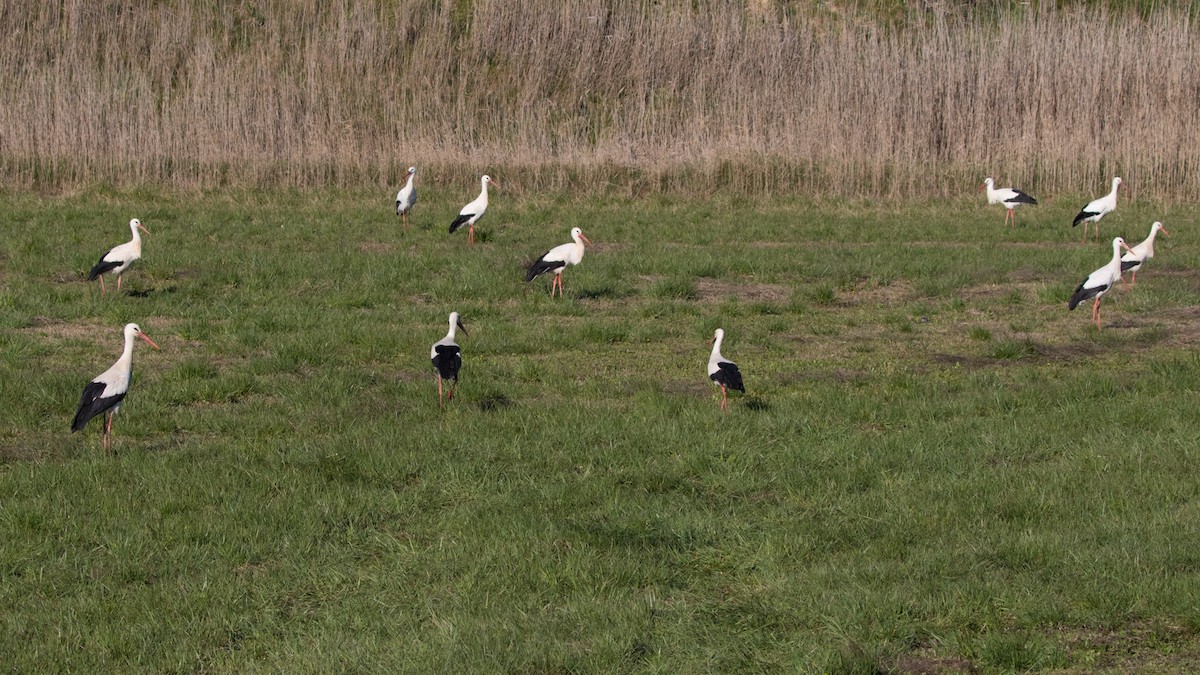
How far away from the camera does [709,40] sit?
78.9 ft

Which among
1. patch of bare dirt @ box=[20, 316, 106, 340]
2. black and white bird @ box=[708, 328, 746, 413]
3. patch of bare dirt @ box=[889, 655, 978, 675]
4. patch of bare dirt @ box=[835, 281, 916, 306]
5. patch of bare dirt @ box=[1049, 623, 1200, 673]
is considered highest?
black and white bird @ box=[708, 328, 746, 413]

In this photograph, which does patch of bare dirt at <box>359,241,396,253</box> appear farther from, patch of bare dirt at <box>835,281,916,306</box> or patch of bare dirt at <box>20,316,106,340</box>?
patch of bare dirt at <box>835,281,916,306</box>

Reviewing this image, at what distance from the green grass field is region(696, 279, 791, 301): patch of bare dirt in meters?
0.10

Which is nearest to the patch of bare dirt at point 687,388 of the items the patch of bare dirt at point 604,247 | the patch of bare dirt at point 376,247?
the patch of bare dirt at point 604,247

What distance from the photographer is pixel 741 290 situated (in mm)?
14008

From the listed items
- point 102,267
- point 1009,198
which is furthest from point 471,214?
point 1009,198

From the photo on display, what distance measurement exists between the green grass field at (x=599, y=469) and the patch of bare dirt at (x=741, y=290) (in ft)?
0.32

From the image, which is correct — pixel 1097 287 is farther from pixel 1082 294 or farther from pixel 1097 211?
pixel 1097 211

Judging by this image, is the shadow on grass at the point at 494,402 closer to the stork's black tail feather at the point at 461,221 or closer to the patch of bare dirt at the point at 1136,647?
the patch of bare dirt at the point at 1136,647

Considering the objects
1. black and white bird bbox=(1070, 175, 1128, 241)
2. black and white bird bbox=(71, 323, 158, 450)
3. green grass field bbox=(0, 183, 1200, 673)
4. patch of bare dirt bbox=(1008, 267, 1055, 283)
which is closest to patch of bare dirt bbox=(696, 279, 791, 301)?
green grass field bbox=(0, 183, 1200, 673)

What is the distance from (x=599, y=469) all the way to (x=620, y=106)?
17.3 meters

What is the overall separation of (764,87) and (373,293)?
1125 centimetres

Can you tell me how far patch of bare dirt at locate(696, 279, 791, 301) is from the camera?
13703 millimetres

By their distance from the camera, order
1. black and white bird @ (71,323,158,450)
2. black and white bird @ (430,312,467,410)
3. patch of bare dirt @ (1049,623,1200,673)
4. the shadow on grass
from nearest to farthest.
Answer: patch of bare dirt @ (1049,623,1200,673) < black and white bird @ (71,323,158,450) < black and white bird @ (430,312,467,410) < the shadow on grass
